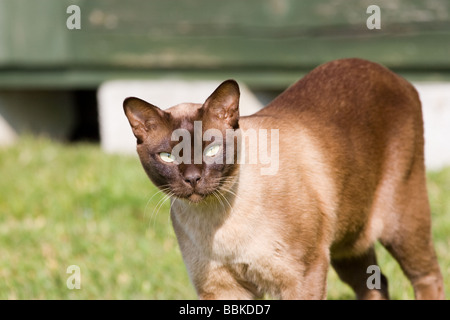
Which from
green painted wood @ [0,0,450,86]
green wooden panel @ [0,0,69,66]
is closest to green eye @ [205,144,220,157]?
green painted wood @ [0,0,450,86]

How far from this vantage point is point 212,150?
2.70 metres

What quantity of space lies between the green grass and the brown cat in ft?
2.12

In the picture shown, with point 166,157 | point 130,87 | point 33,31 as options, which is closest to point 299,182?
point 166,157

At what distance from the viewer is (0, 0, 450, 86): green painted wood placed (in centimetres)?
592

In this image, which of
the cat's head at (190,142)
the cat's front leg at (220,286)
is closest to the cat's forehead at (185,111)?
the cat's head at (190,142)

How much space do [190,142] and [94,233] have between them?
2.28 metres

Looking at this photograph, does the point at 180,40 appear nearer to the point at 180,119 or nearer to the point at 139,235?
Result: the point at 139,235

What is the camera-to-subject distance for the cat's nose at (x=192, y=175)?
2.65 m

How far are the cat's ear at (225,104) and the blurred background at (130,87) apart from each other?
141 cm

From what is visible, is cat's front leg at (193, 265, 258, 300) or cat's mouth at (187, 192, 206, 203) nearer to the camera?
cat's mouth at (187, 192, 206, 203)

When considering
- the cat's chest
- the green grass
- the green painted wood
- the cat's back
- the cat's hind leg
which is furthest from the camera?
the green painted wood

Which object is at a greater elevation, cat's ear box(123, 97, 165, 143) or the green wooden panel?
the green wooden panel

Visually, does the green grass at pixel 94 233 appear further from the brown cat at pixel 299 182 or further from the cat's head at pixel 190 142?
the cat's head at pixel 190 142

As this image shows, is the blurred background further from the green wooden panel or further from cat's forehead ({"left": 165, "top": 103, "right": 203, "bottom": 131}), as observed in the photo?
cat's forehead ({"left": 165, "top": 103, "right": 203, "bottom": 131})
